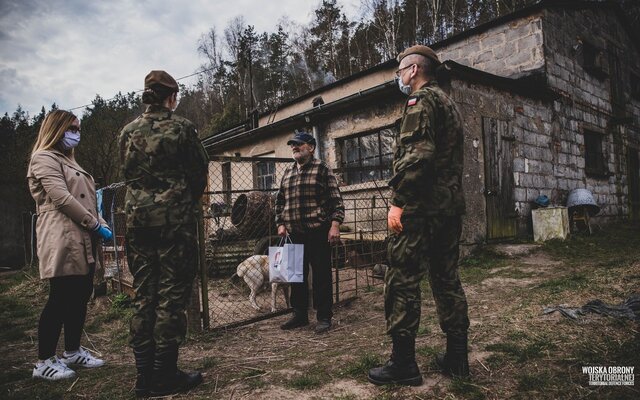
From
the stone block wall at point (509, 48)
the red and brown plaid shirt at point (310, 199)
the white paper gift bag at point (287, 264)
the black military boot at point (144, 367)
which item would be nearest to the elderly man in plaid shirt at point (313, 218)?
the red and brown plaid shirt at point (310, 199)

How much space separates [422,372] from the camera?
2.27 metres

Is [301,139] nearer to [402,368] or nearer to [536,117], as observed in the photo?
[402,368]

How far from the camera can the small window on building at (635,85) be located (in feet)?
39.4

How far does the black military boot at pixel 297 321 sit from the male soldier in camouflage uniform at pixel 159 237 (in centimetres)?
136

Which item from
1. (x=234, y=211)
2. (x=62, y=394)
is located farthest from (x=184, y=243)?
(x=234, y=211)

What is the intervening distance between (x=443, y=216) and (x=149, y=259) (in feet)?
5.85

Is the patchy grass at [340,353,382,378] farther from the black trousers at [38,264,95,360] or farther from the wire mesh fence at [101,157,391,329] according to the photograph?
the black trousers at [38,264,95,360]

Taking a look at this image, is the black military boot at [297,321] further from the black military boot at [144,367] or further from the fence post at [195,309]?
the black military boot at [144,367]

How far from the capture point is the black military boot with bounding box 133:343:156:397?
2189 mm

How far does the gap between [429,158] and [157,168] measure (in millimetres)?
1615

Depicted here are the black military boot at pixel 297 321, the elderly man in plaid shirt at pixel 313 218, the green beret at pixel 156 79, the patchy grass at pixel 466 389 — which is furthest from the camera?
the black military boot at pixel 297 321

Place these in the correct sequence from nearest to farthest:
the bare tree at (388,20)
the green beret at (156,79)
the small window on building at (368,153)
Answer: the green beret at (156,79) → the small window on building at (368,153) → the bare tree at (388,20)

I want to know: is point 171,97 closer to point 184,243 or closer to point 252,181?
point 184,243

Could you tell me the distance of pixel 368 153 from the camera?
8328mm
